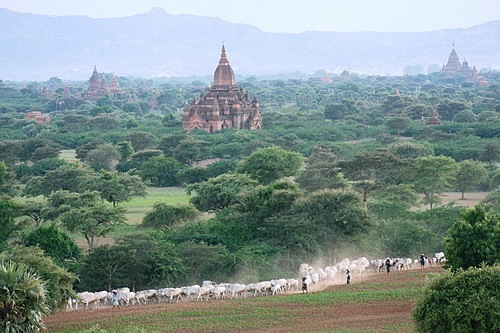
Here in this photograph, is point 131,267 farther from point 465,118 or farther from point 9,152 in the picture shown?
point 465,118

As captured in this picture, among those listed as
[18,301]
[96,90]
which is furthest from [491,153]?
[96,90]

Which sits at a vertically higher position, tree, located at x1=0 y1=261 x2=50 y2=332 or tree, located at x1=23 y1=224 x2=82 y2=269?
tree, located at x1=0 y1=261 x2=50 y2=332

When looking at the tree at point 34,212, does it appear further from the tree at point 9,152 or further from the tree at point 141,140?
the tree at point 141,140

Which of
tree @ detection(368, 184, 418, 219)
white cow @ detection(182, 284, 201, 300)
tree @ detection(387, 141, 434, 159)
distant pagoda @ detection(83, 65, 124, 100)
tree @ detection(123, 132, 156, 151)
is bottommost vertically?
distant pagoda @ detection(83, 65, 124, 100)

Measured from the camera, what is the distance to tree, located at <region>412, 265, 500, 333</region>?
20.0m

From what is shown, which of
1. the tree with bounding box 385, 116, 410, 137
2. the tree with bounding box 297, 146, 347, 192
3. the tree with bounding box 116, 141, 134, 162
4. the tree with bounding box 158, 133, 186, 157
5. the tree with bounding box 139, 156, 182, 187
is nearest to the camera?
the tree with bounding box 297, 146, 347, 192

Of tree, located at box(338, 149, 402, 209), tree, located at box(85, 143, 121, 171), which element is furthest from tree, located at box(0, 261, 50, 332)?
tree, located at box(85, 143, 121, 171)

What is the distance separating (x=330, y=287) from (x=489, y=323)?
35.4 ft

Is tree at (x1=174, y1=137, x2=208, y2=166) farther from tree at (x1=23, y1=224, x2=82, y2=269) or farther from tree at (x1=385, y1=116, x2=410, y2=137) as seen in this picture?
tree at (x1=23, y1=224, x2=82, y2=269)

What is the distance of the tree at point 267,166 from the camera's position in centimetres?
5488

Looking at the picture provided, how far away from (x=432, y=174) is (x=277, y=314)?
28859 millimetres

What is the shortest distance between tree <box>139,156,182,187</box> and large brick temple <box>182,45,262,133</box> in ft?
88.8

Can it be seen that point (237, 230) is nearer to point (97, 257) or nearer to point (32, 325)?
point (97, 257)

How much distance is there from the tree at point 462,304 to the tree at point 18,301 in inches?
375
